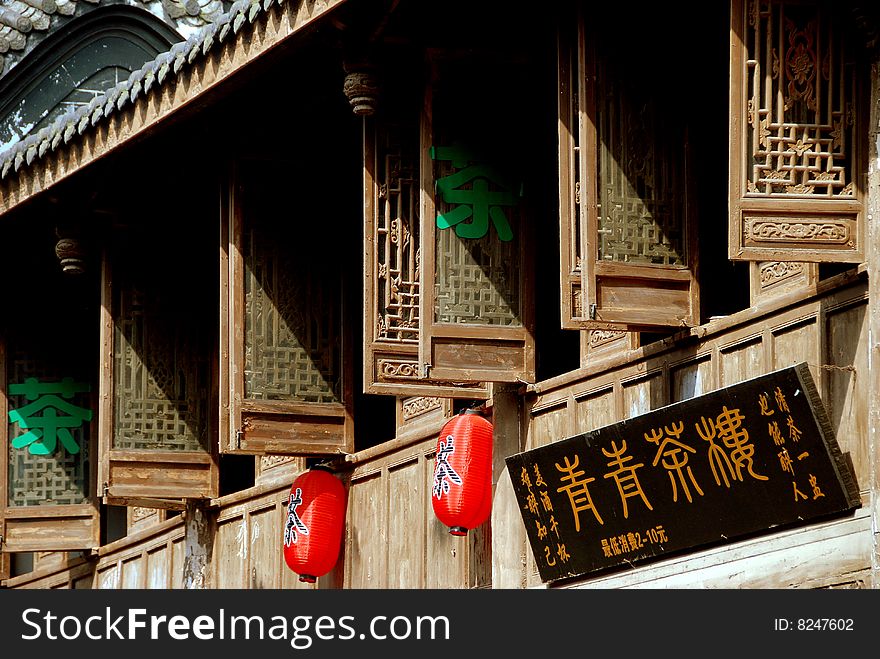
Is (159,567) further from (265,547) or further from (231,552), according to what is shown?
(265,547)

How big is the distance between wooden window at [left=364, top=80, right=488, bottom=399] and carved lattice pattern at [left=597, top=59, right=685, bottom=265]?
2.05m

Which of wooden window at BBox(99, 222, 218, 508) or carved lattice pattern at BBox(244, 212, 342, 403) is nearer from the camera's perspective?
carved lattice pattern at BBox(244, 212, 342, 403)

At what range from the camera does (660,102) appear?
491 inches

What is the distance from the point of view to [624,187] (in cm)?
1228

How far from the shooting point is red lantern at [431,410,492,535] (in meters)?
13.7

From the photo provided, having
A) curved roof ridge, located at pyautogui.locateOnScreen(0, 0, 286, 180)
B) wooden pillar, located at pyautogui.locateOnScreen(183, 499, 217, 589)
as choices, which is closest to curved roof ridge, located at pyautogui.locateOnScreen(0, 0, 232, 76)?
curved roof ridge, located at pyautogui.locateOnScreen(0, 0, 286, 180)

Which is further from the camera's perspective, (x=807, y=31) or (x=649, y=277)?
(x=649, y=277)

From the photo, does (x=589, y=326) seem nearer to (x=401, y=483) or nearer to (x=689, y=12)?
(x=689, y=12)

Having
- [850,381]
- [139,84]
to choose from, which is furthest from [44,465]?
[850,381]

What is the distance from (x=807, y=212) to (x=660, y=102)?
2.01 m

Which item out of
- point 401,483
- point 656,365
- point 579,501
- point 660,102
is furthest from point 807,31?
point 401,483

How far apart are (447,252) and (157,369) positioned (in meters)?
5.06

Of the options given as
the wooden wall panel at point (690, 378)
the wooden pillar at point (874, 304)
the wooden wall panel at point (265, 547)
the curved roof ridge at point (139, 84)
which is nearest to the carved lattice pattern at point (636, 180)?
the wooden wall panel at point (690, 378)

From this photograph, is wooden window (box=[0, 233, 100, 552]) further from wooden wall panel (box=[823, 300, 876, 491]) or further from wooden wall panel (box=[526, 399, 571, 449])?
wooden wall panel (box=[823, 300, 876, 491])
